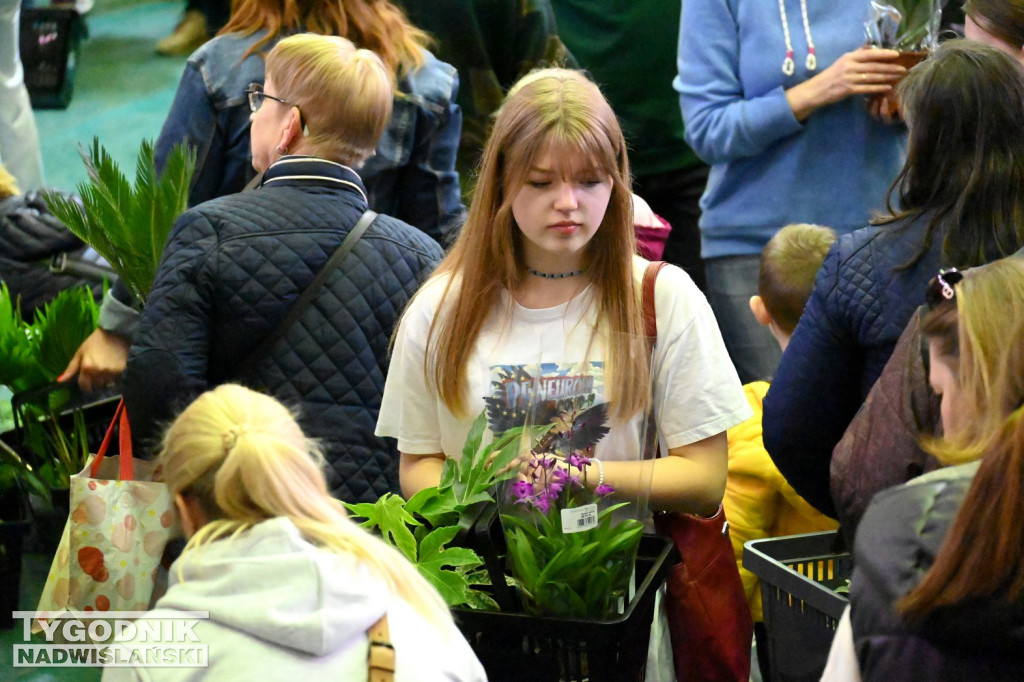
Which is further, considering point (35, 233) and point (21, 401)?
point (35, 233)

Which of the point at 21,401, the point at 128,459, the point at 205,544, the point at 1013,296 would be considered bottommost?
the point at 21,401

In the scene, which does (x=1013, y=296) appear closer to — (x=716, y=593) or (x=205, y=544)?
(x=716, y=593)

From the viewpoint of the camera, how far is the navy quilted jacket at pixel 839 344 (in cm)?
244

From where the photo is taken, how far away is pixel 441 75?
11.7 feet

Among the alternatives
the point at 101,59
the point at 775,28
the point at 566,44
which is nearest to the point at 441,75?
the point at 775,28

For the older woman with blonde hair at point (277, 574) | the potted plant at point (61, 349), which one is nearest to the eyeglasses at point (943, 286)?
the older woman with blonde hair at point (277, 574)

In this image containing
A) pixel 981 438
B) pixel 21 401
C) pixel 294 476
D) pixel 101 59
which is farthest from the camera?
pixel 101 59

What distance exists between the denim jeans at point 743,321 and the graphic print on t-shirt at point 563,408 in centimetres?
179

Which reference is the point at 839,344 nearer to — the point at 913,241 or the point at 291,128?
the point at 913,241

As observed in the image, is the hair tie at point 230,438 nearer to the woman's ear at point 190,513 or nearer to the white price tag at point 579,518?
the woman's ear at point 190,513

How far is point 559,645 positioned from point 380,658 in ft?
0.95

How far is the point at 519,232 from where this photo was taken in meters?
2.49

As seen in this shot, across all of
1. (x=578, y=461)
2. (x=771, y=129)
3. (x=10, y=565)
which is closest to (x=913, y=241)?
(x=578, y=461)

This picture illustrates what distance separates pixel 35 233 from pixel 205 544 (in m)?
3.22
